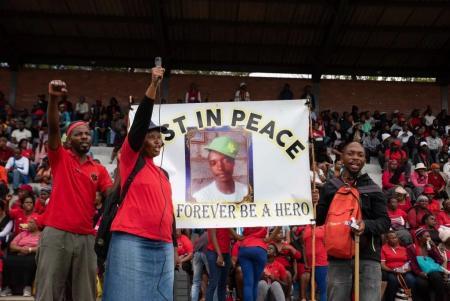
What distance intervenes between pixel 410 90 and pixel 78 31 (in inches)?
514

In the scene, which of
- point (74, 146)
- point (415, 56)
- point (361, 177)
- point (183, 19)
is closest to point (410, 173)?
point (415, 56)

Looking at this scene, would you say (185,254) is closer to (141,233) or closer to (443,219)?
(141,233)

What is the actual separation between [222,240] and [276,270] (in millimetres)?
2114

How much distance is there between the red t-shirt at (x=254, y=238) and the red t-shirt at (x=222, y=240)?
24cm

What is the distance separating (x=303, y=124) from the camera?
260 inches

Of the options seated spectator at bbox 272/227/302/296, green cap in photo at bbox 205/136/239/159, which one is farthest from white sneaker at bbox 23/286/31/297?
green cap in photo at bbox 205/136/239/159

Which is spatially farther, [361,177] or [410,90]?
[410,90]

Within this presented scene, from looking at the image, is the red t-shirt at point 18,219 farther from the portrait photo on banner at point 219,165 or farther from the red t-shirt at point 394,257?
the red t-shirt at point 394,257

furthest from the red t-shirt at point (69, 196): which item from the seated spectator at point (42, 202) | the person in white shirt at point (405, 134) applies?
the person in white shirt at point (405, 134)

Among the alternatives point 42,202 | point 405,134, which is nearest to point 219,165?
point 42,202

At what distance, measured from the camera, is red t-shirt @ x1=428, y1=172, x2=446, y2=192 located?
14841 mm

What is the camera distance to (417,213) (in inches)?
444

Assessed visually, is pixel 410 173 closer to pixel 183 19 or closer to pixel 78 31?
pixel 183 19

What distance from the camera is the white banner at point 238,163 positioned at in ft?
20.9
